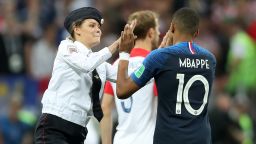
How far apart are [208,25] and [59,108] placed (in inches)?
356

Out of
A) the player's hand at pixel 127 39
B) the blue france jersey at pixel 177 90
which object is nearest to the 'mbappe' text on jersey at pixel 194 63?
Result: the blue france jersey at pixel 177 90

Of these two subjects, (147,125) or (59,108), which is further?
(147,125)

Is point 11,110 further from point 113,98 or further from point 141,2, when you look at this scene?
point 113,98

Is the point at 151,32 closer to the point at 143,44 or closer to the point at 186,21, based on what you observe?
the point at 143,44

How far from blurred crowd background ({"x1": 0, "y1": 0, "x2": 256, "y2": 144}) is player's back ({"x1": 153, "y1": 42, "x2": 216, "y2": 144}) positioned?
6225mm

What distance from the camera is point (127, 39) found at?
8414 mm

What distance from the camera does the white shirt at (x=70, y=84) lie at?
840 centimetres

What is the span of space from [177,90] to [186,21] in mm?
673

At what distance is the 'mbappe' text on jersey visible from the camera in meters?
8.37

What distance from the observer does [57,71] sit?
848 centimetres

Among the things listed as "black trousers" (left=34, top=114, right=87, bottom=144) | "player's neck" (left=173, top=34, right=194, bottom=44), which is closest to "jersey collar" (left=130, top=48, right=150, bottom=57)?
"player's neck" (left=173, top=34, right=194, bottom=44)

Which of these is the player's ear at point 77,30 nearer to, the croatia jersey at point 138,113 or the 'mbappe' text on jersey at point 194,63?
the croatia jersey at point 138,113

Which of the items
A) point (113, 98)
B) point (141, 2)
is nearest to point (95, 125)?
point (113, 98)

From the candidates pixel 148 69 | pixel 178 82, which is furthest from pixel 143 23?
pixel 178 82
